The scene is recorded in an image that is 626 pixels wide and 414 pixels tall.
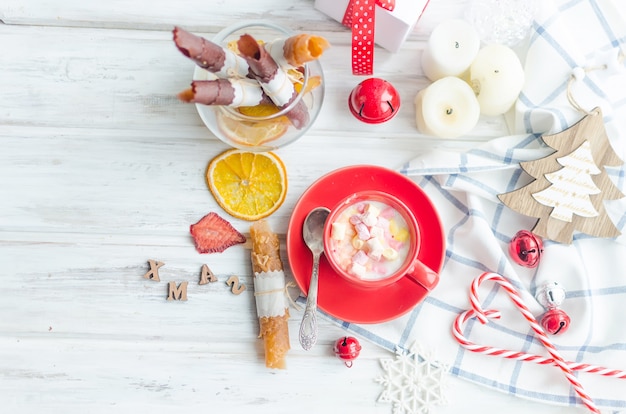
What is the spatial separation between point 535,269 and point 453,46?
516 mm

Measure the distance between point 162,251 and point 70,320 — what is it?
0.25 meters

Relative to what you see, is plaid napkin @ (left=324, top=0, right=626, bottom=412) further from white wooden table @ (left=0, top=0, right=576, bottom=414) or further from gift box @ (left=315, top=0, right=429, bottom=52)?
gift box @ (left=315, top=0, right=429, bottom=52)

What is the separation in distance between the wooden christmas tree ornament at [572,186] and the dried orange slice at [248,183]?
49 cm

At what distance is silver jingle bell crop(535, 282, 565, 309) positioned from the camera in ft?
4.30

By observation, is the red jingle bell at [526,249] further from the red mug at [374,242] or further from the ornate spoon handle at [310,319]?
the ornate spoon handle at [310,319]

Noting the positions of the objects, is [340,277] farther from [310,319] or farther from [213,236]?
[213,236]

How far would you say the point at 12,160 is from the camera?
1.35 meters

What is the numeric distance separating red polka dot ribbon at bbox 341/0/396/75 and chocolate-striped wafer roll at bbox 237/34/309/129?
0.16 metres

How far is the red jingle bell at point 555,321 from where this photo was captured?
129 cm

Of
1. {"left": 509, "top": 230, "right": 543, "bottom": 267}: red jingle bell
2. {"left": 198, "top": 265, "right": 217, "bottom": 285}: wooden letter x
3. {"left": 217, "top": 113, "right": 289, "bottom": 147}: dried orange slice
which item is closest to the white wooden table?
{"left": 198, "top": 265, "right": 217, "bottom": 285}: wooden letter x

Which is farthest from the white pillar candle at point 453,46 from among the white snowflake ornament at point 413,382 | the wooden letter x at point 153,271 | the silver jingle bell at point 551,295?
the wooden letter x at point 153,271

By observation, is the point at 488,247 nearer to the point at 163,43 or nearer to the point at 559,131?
the point at 559,131

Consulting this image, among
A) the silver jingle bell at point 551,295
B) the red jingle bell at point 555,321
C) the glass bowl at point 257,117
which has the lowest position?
the red jingle bell at point 555,321

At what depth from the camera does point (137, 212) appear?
4.44 feet
